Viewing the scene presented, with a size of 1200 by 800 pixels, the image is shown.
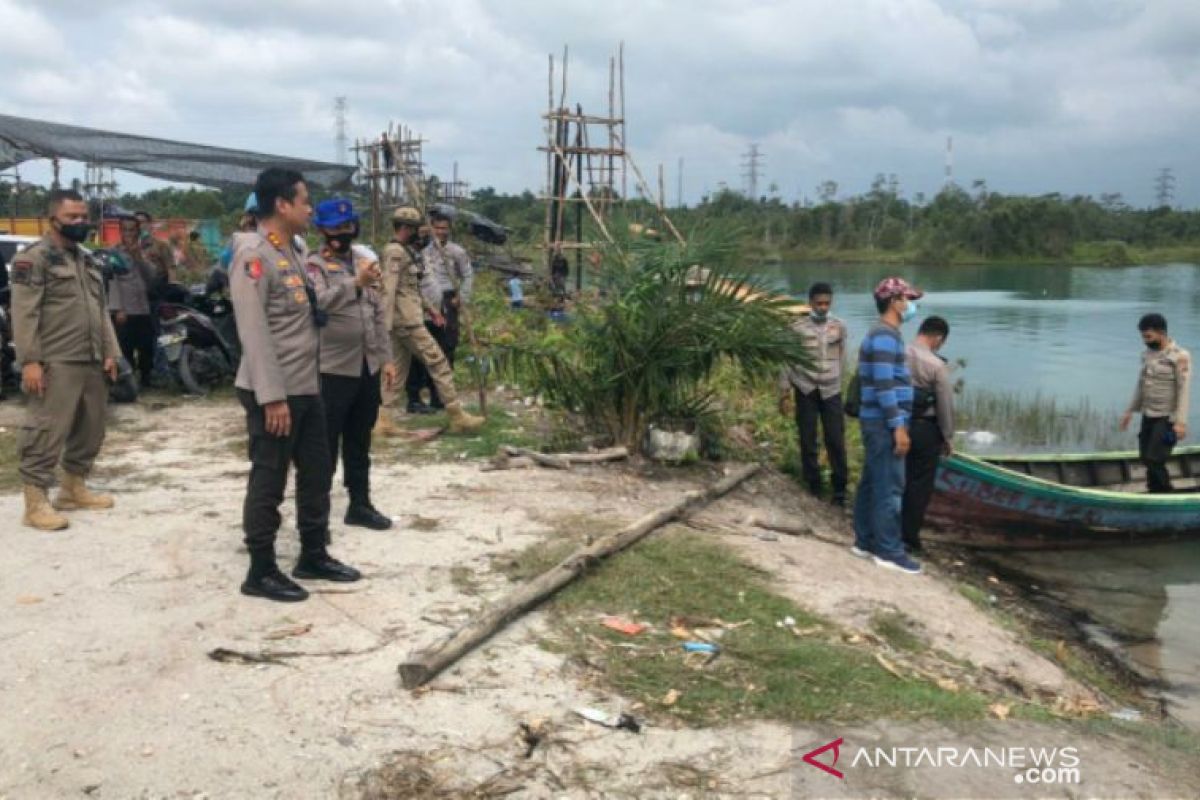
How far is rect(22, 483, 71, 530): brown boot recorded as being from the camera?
515cm

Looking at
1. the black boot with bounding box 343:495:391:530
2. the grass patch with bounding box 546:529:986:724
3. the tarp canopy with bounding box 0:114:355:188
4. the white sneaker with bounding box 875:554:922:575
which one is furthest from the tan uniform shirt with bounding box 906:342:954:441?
the tarp canopy with bounding box 0:114:355:188

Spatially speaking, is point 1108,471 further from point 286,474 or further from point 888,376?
point 286,474

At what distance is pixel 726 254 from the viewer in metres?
7.07

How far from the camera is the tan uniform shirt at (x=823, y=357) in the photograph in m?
7.59

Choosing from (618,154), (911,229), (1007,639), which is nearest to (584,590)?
(1007,639)

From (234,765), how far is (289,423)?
1.40 m

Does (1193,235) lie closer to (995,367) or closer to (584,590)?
(995,367)

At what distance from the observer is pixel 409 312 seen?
7.58 m

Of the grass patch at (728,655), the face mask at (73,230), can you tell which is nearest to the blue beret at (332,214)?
the face mask at (73,230)

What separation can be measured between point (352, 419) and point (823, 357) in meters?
3.87

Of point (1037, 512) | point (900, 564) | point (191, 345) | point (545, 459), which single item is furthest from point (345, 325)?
point (1037, 512)

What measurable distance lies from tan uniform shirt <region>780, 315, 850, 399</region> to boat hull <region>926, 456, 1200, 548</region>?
1.07 meters

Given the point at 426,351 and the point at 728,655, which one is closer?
the point at 728,655

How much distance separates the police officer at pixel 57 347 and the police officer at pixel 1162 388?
315 inches
